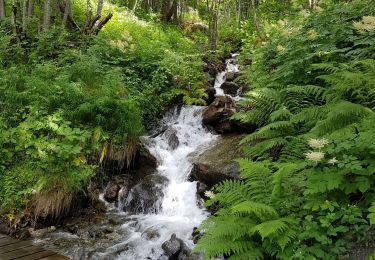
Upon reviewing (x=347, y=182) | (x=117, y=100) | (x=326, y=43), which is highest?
(x=326, y=43)

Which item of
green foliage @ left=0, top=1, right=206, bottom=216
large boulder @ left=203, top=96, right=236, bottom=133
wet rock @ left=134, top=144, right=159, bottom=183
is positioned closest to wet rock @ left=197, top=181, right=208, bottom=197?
wet rock @ left=134, top=144, right=159, bottom=183

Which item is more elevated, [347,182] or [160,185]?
[347,182]

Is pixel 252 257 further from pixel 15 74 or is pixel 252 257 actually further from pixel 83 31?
pixel 83 31

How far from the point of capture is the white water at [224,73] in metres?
13.8

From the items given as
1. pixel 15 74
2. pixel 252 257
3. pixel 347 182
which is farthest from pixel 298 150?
pixel 15 74

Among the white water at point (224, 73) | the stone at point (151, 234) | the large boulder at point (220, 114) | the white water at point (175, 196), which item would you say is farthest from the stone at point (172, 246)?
the white water at point (224, 73)

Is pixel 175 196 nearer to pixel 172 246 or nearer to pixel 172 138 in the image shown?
pixel 172 246

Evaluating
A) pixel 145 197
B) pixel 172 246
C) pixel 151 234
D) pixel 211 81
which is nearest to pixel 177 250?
pixel 172 246

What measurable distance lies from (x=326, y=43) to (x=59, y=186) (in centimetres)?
681

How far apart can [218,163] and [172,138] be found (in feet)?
8.38

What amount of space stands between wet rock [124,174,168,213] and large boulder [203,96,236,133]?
2.86 meters

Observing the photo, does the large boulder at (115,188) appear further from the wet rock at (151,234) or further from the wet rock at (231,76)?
the wet rock at (231,76)

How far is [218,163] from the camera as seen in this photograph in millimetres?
7926

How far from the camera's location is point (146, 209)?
7641 millimetres
